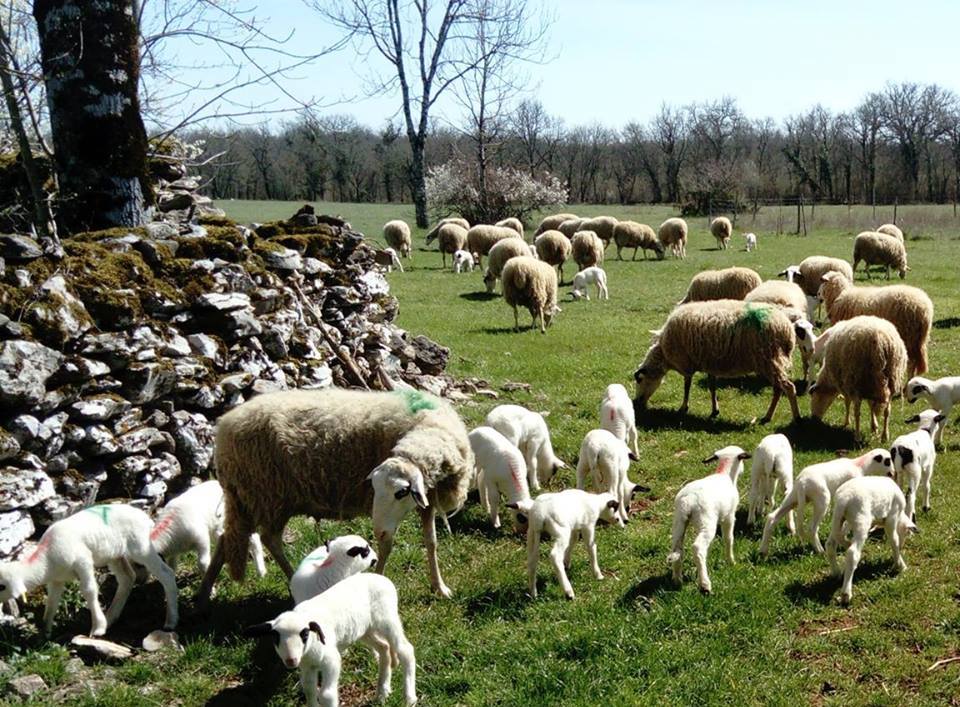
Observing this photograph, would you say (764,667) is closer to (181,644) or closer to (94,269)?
(181,644)

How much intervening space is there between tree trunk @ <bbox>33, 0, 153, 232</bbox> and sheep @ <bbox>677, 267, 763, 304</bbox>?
1064 centimetres

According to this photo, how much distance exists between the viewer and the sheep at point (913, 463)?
6.89 metres

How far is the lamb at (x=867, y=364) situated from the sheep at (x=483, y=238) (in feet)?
69.1

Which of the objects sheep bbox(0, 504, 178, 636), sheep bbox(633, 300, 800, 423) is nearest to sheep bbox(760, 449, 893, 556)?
sheep bbox(633, 300, 800, 423)

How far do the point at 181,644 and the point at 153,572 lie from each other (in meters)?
0.52

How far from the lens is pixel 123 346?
7078 mm

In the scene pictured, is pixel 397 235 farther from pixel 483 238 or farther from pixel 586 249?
pixel 586 249

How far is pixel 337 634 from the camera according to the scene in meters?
4.46

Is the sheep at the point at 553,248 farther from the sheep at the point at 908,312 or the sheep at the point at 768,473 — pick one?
the sheep at the point at 768,473

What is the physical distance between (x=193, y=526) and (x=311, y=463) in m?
1.00

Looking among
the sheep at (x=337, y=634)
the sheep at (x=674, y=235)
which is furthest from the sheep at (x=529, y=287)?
the sheep at (x=674, y=235)

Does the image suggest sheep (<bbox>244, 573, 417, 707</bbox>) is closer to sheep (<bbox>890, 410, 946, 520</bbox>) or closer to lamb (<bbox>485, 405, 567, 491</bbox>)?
lamb (<bbox>485, 405, 567, 491</bbox>)

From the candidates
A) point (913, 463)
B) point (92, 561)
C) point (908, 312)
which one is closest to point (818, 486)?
point (913, 463)

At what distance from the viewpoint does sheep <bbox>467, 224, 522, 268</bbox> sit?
30438 mm
